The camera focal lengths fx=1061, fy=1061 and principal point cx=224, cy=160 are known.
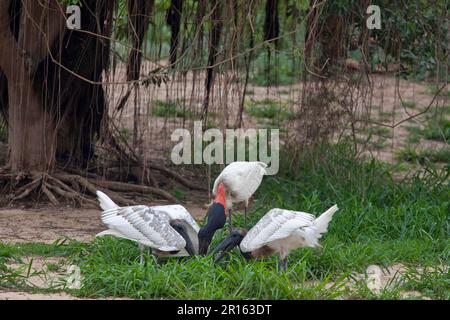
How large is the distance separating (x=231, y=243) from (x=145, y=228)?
535 mm

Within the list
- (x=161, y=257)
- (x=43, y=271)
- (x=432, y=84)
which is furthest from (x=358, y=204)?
(x=432, y=84)

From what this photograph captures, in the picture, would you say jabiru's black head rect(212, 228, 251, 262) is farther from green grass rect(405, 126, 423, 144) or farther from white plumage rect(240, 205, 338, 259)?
green grass rect(405, 126, 423, 144)

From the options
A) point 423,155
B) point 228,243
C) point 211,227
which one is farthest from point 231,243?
point 423,155

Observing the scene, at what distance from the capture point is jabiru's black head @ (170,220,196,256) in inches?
254

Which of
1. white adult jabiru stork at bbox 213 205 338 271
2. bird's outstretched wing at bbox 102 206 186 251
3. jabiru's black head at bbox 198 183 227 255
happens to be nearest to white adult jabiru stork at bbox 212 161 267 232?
jabiru's black head at bbox 198 183 227 255

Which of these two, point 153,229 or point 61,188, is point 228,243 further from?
point 61,188

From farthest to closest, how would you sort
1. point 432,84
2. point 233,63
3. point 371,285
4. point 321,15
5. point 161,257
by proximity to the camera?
point 432,84 → point 321,15 → point 233,63 → point 161,257 → point 371,285

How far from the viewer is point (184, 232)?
654 centimetres

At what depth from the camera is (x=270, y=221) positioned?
6.40 metres

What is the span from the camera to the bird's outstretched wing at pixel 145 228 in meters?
6.32

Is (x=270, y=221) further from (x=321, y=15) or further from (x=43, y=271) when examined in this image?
(x=321, y=15)

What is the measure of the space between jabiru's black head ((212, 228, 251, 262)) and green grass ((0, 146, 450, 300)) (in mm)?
61
